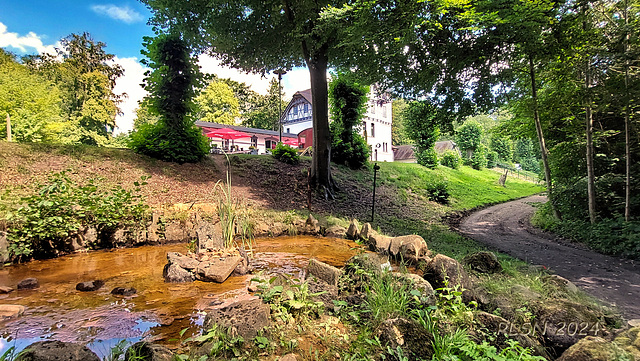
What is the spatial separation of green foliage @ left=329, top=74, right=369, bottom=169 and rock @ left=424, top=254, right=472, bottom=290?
13284mm

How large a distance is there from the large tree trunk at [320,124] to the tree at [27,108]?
14.3 meters

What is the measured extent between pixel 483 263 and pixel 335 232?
3.27 metres

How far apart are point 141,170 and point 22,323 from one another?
25.2 feet

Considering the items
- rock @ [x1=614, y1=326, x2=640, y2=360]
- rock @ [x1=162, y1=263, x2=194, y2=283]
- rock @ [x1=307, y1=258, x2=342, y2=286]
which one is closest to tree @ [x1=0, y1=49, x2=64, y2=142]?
rock @ [x1=162, y1=263, x2=194, y2=283]

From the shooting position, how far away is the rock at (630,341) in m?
2.17

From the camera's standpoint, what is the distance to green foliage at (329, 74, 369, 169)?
16.8 m

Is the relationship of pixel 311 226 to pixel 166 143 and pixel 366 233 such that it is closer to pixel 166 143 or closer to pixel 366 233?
pixel 366 233

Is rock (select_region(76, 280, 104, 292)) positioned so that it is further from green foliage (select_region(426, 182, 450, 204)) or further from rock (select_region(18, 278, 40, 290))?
green foliage (select_region(426, 182, 450, 204))

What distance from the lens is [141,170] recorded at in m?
9.63

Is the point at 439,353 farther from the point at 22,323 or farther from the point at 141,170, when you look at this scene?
the point at 141,170

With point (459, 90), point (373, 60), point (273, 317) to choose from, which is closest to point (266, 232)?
point (273, 317)

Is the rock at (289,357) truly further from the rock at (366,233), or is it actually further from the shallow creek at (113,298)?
the rock at (366,233)

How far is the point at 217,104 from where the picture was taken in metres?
41.7

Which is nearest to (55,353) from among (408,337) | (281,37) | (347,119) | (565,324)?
(408,337)
